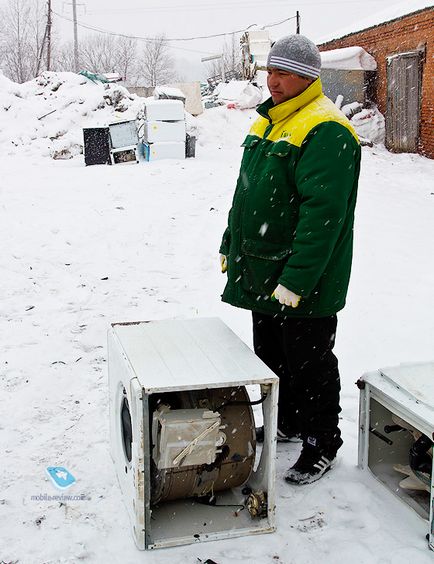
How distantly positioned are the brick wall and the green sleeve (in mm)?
12595

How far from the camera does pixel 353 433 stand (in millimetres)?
3375

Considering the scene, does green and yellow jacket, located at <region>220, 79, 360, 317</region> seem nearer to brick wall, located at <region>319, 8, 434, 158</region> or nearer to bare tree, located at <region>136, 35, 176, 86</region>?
brick wall, located at <region>319, 8, 434, 158</region>

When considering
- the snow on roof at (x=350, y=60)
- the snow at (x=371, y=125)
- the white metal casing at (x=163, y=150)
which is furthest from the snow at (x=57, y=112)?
the snow at (x=371, y=125)

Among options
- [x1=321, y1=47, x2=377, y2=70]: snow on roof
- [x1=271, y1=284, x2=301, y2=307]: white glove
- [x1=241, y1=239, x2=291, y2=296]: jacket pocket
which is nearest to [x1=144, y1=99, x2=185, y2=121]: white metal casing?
[x1=321, y1=47, x2=377, y2=70]: snow on roof

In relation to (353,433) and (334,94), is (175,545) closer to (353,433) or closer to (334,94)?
(353,433)

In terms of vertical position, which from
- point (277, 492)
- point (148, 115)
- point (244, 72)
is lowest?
point (277, 492)

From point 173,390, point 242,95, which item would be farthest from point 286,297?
point 242,95

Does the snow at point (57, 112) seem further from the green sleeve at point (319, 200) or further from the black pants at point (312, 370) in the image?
the green sleeve at point (319, 200)

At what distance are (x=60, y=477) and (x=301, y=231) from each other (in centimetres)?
159

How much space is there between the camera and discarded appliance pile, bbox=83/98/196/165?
13.4m

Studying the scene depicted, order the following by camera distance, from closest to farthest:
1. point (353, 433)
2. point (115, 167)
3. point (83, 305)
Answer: point (353, 433), point (83, 305), point (115, 167)

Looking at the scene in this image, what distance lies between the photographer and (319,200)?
2.55m

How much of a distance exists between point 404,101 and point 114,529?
14.6 meters

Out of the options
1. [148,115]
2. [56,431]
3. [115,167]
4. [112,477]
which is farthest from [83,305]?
[148,115]
